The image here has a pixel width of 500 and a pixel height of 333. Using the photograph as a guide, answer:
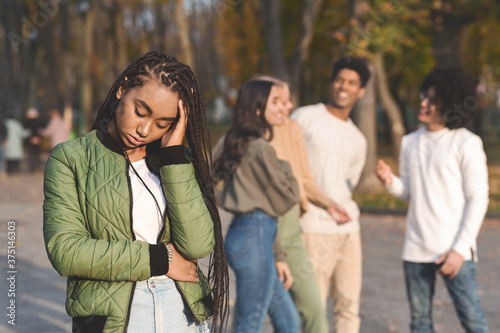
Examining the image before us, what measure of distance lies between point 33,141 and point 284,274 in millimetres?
19992

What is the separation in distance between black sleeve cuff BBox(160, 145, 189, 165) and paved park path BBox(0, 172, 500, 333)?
3.96 m

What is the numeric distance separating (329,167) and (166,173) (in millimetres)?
2693

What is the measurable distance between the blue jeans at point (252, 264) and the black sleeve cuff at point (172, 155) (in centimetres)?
186

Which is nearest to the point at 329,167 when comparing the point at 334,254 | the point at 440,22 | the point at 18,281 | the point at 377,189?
the point at 334,254

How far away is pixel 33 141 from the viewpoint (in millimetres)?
23203

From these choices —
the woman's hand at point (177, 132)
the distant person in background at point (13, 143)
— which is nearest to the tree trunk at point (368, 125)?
the distant person in background at point (13, 143)

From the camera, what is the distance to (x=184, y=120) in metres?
2.44

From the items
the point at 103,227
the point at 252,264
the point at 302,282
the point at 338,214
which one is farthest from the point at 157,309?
the point at 338,214

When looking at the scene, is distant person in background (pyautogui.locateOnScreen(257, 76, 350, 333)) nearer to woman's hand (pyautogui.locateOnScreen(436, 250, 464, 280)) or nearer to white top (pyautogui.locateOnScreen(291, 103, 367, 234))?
white top (pyautogui.locateOnScreen(291, 103, 367, 234))

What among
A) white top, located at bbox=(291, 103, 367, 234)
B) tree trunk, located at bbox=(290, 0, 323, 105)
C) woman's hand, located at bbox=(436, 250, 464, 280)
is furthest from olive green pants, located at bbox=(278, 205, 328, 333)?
tree trunk, located at bbox=(290, 0, 323, 105)

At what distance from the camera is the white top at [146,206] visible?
2.40m

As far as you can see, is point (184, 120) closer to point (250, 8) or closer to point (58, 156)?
point (58, 156)

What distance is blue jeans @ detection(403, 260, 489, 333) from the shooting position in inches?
162

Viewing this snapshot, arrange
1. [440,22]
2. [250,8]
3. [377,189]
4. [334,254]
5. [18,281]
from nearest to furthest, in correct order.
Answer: [334,254], [18,281], [377,189], [440,22], [250,8]
